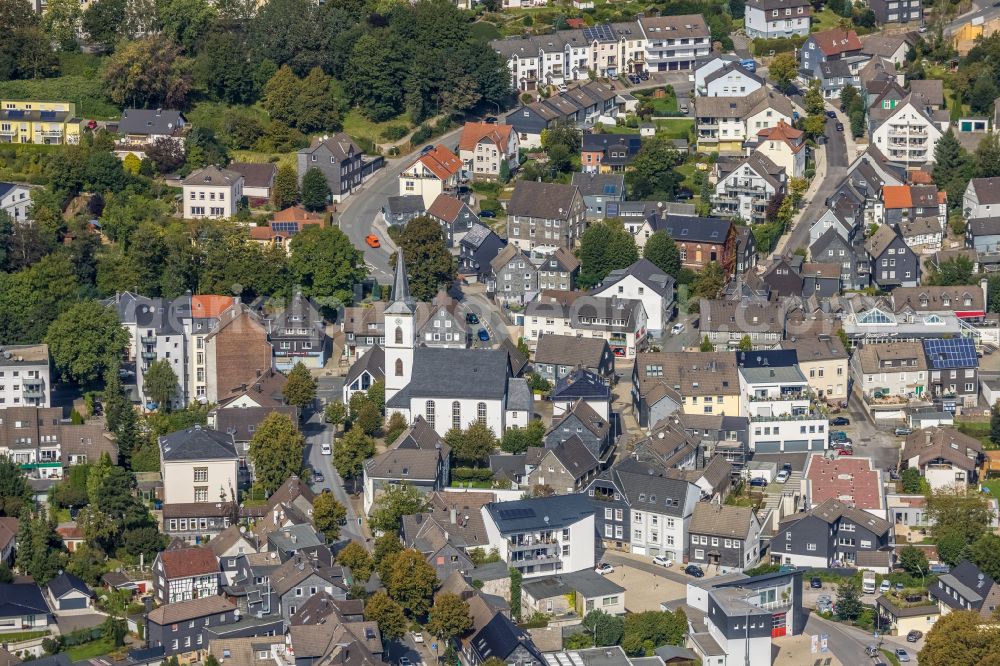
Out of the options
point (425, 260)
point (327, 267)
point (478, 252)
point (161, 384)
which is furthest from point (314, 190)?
point (161, 384)

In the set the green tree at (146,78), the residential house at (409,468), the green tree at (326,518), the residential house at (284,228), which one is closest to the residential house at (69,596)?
the green tree at (326,518)

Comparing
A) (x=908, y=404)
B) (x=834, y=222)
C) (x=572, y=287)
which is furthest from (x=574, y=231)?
(x=908, y=404)

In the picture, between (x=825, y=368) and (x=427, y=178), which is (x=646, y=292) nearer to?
(x=825, y=368)

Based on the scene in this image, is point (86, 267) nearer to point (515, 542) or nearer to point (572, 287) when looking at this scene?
point (572, 287)

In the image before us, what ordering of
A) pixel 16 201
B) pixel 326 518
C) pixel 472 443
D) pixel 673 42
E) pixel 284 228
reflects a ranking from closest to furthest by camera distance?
pixel 326 518, pixel 472 443, pixel 284 228, pixel 16 201, pixel 673 42

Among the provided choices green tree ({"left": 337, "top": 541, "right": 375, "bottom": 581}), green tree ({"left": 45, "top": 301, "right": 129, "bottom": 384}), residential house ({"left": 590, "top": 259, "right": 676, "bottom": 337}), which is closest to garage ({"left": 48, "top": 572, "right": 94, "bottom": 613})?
green tree ({"left": 337, "top": 541, "right": 375, "bottom": 581})

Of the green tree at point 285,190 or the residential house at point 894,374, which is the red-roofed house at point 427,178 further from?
the residential house at point 894,374
